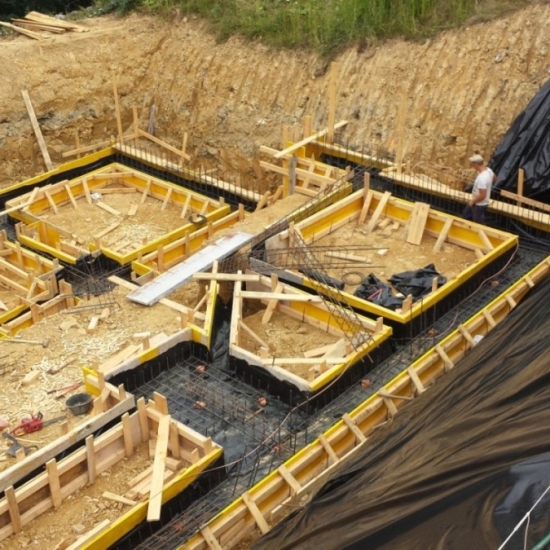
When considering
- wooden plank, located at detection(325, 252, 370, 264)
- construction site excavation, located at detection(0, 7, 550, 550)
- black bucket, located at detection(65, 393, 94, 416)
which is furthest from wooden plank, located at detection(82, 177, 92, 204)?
black bucket, located at detection(65, 393, 94, 416)

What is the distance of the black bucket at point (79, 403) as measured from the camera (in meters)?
9.52

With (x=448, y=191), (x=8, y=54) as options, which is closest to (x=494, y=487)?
(x=448, y=191)

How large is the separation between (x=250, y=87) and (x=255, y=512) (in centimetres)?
1226

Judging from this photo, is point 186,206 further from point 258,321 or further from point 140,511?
point 140,511

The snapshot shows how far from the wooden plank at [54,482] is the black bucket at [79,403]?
1456 mm

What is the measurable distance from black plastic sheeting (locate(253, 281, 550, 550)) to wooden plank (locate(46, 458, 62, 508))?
2.11m

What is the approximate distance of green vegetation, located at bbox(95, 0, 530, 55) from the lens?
54.5 feet

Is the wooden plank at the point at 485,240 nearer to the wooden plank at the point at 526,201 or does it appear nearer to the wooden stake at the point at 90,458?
the wooden plank at the point at 526,201

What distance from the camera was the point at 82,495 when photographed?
27.6 ft

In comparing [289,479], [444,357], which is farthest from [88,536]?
[444,357]

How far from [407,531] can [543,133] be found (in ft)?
31.0

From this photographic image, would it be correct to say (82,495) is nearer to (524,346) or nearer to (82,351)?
(82,351)

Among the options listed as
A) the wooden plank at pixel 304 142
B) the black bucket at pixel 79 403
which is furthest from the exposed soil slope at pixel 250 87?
the black bucket at pixel 79 403

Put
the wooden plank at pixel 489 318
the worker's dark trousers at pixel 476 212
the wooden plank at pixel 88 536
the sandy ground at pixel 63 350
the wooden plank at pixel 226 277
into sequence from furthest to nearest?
the worker's dark trousers at pixel 476 212, the wooden plank at pixel 226 277, the wooden plank at pixel 489 318, the sandy ground at pixel 63 350, the wooden plank at pixel 88 536
